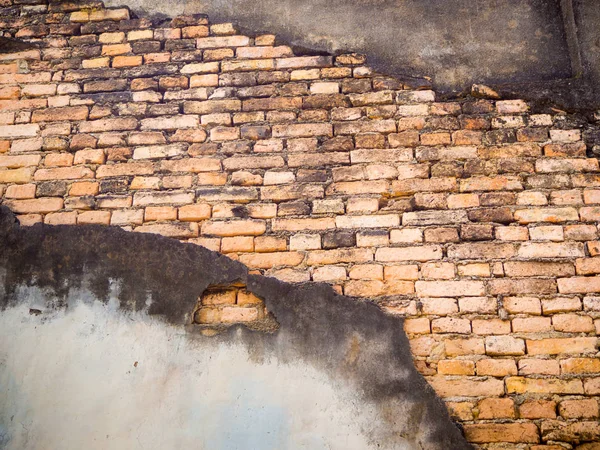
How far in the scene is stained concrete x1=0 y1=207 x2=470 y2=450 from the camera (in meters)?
2.23

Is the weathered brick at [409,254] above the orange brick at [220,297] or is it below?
above

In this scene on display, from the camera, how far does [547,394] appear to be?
2299 mm

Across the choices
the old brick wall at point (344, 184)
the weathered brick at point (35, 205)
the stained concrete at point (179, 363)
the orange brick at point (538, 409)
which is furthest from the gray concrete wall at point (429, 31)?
the orange brick at point (538, 409)

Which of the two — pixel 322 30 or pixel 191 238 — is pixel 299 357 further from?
pixel 322 30

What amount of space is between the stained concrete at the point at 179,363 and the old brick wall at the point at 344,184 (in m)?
0.13

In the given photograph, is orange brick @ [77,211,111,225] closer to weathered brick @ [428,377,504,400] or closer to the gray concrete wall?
the gray concrete wall

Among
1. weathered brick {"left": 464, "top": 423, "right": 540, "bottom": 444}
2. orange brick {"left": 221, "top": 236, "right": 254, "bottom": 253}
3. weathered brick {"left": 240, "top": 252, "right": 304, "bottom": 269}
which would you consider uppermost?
orange brick {"left": 221, "top": 236, "right": 254, "bottom": 253}

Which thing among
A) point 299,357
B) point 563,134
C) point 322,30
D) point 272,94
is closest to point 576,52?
point 563,134

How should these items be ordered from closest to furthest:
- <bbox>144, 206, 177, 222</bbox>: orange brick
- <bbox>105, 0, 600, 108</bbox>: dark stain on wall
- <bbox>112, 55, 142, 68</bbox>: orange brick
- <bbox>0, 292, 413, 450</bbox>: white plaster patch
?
<bbox>0, 292, 413, 450</bbox>: white plaster patch
<bbox>144, 206, 177, 222</bbox>: orange brick
<bbox>105, 0, 600, 108</bbox>: dark stain on wall
<bbox>112, 55, 142, 68</bbox>: orange brick

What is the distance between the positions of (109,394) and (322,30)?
2.17 m

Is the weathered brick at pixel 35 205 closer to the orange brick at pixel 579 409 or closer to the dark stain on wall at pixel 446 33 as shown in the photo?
the dark stain on wall at pixel 446 33

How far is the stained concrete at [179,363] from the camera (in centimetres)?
223

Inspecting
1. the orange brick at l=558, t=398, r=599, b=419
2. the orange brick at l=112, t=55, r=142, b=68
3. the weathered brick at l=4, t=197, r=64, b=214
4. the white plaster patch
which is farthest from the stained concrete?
the orange brick at l=112, t=55, r=142, b=68

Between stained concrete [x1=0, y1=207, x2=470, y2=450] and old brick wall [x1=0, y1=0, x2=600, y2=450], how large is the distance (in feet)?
0.44
